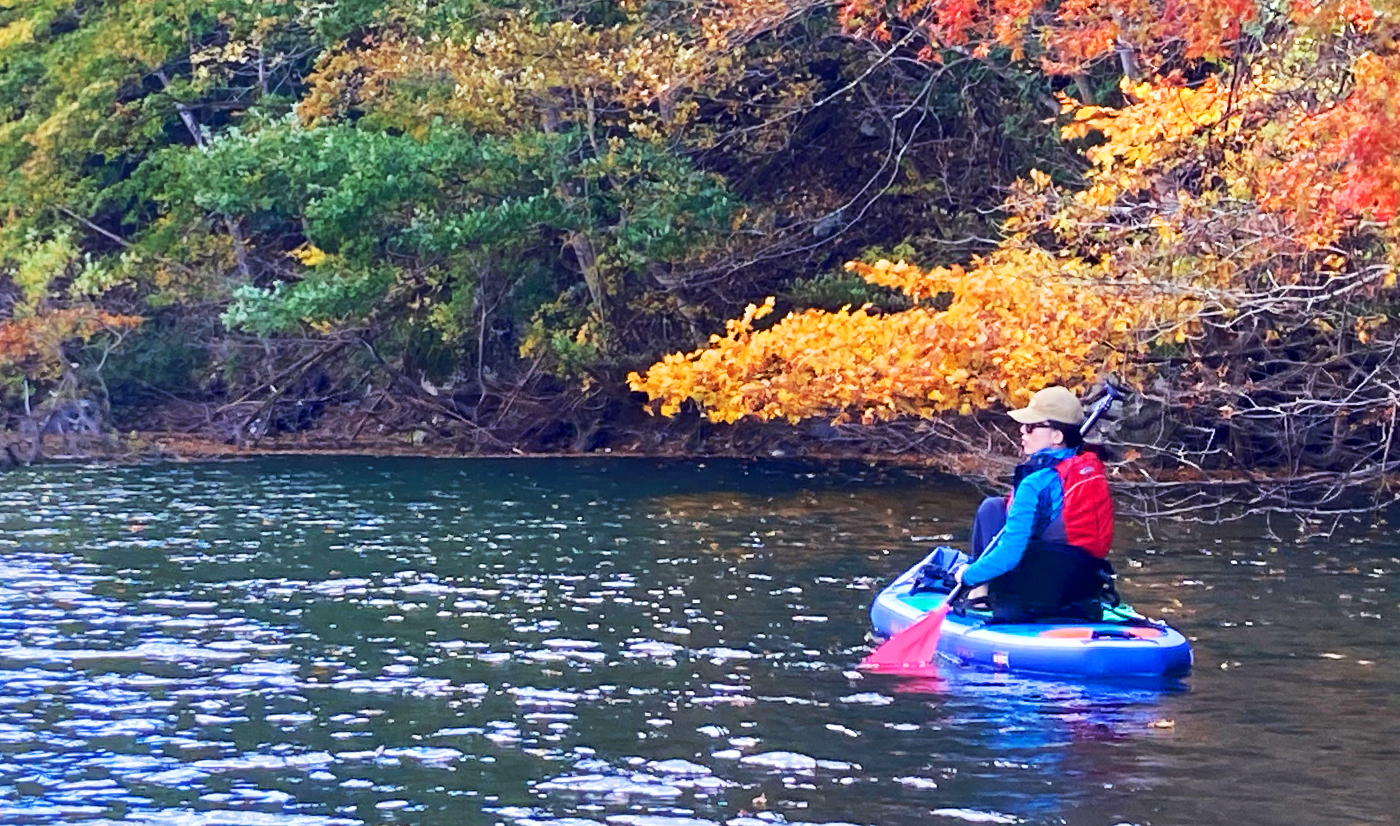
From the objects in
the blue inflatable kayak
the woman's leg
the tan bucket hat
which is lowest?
the blue inflatable kayak

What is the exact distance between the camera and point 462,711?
9.34m

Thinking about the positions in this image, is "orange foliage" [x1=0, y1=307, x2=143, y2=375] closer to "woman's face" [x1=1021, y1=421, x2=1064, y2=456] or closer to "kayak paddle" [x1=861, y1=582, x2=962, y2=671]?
"kayak paddle" [x1=861, y1=582, x2=962, y2=671]

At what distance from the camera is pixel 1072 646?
10.1 m

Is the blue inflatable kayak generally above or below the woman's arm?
below

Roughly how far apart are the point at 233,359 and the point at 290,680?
60.7 feet

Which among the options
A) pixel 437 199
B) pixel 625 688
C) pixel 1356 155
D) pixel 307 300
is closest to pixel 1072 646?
pixel 625 688

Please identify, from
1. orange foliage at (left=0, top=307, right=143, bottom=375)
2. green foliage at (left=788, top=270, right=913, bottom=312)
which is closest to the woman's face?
green foliage at (left=788, top=270, right=913, bottom=312)

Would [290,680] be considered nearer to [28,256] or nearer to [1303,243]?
[1303,243]

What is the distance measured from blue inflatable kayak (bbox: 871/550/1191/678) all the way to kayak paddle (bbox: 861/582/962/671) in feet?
0.66

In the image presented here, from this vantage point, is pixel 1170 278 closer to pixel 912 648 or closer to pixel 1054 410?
pixel 1054 410

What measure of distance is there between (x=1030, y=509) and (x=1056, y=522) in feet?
0.68

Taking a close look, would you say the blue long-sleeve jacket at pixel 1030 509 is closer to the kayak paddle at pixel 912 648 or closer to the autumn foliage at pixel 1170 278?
the kayak paddle at pixel 912 648

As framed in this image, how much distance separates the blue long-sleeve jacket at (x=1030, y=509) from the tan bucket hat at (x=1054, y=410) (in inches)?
8.4

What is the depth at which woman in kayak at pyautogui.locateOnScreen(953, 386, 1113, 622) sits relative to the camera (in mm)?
10117
